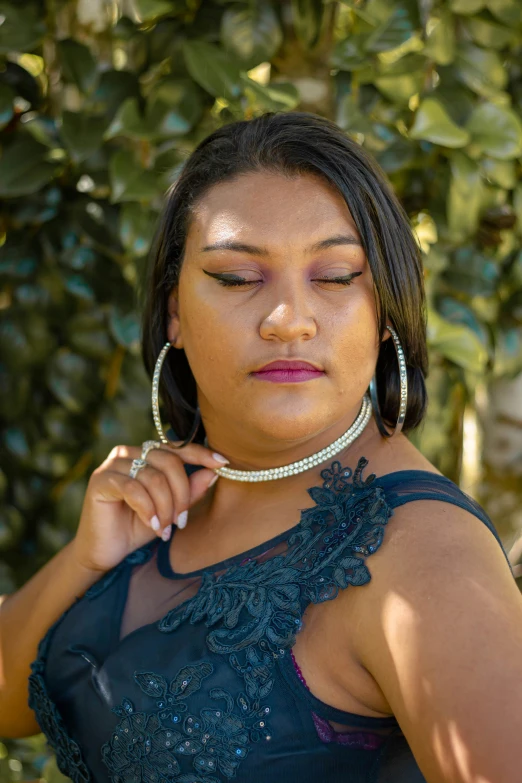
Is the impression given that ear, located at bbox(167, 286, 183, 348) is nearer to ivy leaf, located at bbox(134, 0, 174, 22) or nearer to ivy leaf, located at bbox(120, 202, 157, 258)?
ivy leaf, located at bbox(120, 202, 157, 258)

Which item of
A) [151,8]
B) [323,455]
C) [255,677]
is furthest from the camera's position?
[151,8]

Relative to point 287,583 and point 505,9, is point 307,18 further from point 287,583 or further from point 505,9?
point 287,583

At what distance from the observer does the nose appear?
54.6 inches

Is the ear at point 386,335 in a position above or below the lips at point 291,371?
below

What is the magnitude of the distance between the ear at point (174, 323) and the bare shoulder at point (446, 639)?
662 mm

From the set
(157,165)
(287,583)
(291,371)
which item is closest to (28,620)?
(287,583)

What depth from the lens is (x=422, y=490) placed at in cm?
133

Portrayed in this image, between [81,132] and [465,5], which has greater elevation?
[465,5]

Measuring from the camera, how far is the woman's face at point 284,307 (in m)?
1.41

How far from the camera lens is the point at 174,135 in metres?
2.22

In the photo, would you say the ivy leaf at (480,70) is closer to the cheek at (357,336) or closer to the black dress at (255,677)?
the cheek at (357,336)

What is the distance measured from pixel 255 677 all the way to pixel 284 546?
230mm

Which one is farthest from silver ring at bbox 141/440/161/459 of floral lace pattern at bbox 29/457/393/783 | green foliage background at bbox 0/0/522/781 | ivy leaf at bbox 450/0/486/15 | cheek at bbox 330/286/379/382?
ivy leaf at bbox 450/0/486/15

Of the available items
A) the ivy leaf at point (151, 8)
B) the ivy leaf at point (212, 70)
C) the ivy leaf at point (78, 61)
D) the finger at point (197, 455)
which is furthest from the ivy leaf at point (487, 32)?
the finger at point (197, 455)
